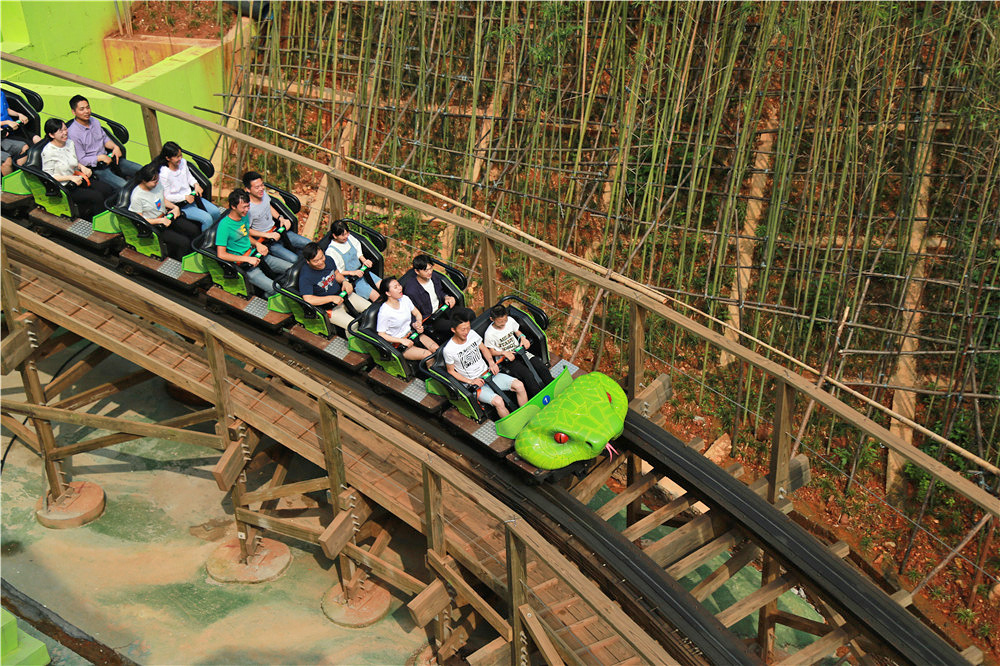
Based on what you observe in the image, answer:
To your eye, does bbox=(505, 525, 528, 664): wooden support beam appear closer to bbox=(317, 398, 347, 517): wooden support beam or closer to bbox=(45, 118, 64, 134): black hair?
bbox=(317, 398, 347, 517): wooden support beam

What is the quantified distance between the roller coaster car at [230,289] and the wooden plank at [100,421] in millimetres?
1003

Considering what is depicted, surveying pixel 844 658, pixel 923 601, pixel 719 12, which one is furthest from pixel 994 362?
pixel 719 12

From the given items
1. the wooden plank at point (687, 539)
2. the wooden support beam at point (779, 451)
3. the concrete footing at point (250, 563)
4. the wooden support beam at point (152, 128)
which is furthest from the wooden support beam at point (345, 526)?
the wooden support beam at point (152, 128)

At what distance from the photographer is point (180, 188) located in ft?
25.1

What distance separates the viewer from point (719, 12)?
8.36 metres

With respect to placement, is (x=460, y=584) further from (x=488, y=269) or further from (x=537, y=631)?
(x=488, y=269)

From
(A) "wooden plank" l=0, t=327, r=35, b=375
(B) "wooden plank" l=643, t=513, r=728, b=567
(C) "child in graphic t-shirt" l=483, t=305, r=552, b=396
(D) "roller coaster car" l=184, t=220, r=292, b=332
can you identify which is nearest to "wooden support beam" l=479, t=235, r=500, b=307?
(C) "child in graphic t-shirt" l=483, t=305, r=552, b=396

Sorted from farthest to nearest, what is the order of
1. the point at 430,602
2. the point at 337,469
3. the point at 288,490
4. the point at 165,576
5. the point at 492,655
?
the point at 165,576 < the point at 288,490 < the point at 337,469 < the point at 430,602 < the point at 492,655

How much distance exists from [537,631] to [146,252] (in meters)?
4.61

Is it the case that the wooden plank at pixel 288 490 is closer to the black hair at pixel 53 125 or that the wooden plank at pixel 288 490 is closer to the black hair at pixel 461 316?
the black hair at pixel 461 316

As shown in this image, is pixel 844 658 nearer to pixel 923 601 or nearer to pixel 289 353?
pixel 923 601

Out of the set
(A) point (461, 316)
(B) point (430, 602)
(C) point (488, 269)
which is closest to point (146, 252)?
(C) point (488, 269)

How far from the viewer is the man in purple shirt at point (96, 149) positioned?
26.1 feet

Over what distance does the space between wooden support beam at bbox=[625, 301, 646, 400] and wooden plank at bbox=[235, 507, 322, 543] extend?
2455 mm
